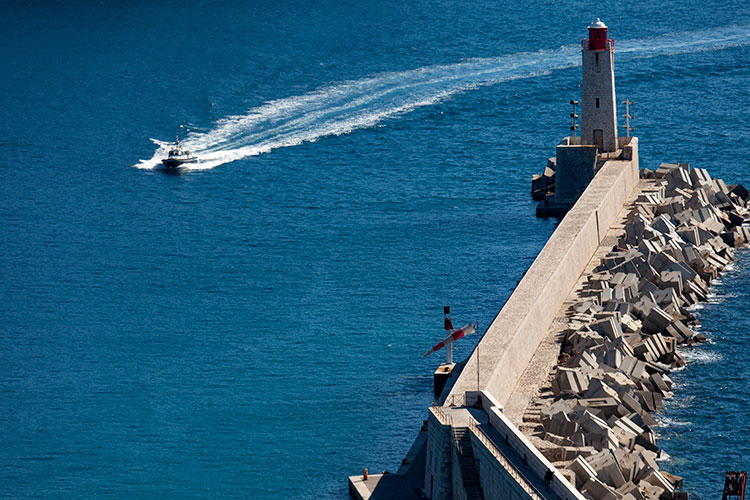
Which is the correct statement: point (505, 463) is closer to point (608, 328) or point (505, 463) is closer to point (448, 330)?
point (448, 330)

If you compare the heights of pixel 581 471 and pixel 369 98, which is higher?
pixel 369 98

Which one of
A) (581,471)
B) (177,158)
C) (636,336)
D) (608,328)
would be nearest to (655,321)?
(636,336)

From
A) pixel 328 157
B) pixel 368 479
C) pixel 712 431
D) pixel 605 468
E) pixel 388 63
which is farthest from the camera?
pixel 388 63

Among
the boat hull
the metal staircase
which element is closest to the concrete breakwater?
the metal staircase

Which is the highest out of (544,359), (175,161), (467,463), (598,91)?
(175,161)

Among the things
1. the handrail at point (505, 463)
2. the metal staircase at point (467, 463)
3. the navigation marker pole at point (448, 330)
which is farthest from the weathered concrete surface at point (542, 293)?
the handrail at point (505, 463)

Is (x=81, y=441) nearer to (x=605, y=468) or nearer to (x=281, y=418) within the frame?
(x=281, y=418)

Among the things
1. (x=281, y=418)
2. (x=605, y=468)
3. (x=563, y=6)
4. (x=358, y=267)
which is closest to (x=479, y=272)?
(x=358, y=267)

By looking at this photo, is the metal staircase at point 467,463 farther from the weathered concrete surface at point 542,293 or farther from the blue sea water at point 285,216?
the blue sea water at point 285,216
